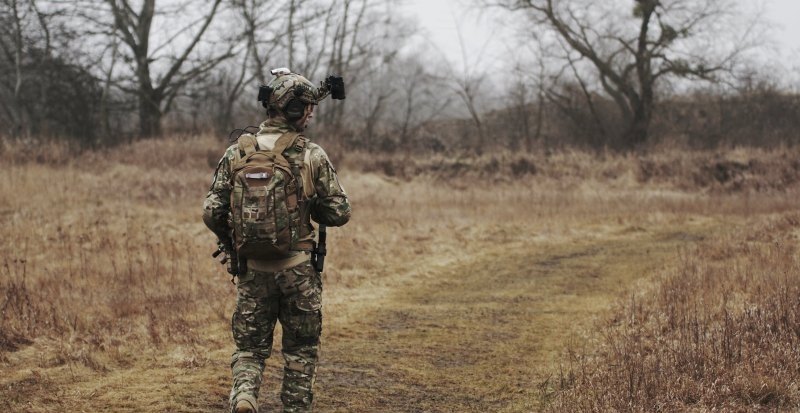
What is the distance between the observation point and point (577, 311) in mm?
8375

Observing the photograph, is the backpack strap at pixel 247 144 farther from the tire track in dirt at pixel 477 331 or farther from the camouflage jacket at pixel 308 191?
the tire track in dirt at pixel 477 331

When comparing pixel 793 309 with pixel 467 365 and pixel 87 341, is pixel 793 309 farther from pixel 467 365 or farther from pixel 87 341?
pixel 87 341

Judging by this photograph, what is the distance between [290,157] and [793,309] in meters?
4.15

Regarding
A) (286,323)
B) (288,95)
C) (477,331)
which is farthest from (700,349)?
(288,95)

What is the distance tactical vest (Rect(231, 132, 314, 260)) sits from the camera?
13.2 ft

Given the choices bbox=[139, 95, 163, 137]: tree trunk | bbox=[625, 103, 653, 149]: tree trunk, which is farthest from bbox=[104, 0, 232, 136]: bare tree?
bbox=[625, 103, 653, 149]: tree trunk

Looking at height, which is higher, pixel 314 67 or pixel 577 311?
pixel 314 67

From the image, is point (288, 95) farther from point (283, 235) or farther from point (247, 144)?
point (283, 235)

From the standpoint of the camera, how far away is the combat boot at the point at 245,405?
12.8 feet

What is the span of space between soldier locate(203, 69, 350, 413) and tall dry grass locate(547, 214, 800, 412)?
1682mm

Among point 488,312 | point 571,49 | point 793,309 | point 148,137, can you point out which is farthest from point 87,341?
point 571,49

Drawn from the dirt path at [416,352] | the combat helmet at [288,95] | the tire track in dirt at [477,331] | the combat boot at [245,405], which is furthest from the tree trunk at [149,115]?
the combat boot at [245,405]

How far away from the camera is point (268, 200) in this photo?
402 cm

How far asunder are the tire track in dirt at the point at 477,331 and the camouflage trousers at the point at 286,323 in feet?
2.73
